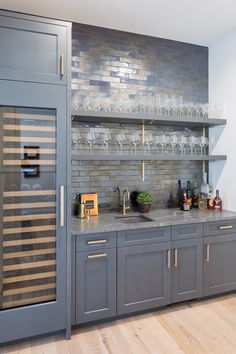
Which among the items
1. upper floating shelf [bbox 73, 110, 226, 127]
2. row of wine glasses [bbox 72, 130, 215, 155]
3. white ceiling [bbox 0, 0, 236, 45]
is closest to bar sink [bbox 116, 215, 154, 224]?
row of wine glasses [bbox 72, 130, 215, 155]

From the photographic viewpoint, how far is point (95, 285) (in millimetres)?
2289

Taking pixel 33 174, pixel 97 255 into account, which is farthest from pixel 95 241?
pixel 33 174

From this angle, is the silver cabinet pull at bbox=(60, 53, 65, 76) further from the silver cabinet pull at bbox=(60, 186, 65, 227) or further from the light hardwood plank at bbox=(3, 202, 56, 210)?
the light hardwood plank at bbox=(3, 202, 56, 210)

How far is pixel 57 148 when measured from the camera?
6.84ft

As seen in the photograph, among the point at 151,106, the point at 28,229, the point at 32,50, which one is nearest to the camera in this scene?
the point at 32,50

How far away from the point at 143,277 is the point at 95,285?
1.50 feet

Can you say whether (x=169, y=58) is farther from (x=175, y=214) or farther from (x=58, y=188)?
(x=58, y=188)

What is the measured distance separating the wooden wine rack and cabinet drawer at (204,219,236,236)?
5.02 ft

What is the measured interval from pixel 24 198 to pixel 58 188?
0.27m

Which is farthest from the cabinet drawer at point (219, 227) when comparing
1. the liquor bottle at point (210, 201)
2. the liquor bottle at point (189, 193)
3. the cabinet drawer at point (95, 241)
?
the cabinet drawer at point (95, 241)

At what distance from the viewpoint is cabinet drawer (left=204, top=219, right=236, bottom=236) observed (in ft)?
8.87

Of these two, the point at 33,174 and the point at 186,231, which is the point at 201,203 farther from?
the point at 33,174

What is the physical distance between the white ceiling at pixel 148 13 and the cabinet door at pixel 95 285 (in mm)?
2274

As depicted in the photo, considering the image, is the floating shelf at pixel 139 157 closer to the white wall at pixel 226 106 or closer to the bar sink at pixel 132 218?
the white wall at pixel 226 106
